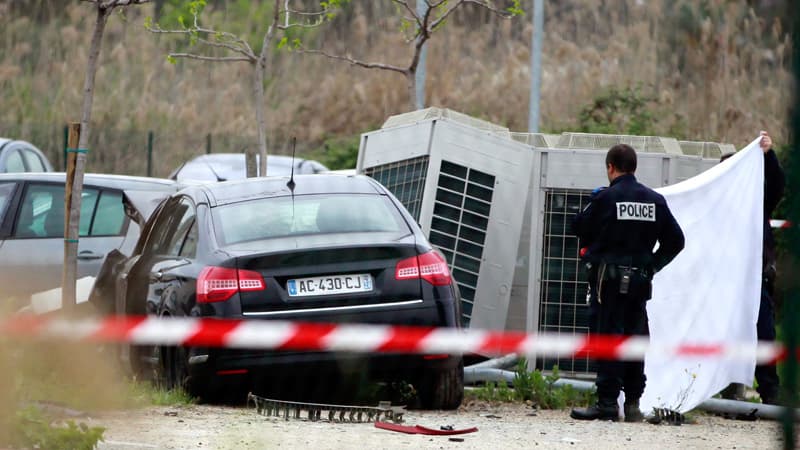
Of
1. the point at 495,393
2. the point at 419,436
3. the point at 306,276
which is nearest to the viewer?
the point at 419,436

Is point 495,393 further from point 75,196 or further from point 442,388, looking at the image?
point 75,196

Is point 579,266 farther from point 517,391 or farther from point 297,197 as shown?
point 297,197

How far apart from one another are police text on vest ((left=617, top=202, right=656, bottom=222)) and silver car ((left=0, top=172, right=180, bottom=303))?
4605 millimetres

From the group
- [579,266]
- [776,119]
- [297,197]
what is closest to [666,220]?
[579,266]

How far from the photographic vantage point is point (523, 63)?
1260 inches

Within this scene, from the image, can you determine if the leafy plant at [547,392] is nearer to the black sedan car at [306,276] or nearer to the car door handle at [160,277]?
the black sedan car at [306,276]

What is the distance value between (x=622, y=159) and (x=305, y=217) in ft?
6.44

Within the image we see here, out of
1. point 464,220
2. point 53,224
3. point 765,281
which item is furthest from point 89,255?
point 765,281

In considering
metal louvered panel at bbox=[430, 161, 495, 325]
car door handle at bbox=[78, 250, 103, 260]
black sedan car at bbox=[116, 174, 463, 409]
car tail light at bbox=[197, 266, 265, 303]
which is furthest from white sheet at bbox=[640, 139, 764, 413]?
car door handle at bbox=[78, 250, 103, 260]

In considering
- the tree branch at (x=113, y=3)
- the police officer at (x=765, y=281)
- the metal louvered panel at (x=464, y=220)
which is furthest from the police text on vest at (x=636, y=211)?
the tree branch at (x=113, y=3)

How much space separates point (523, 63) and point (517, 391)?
2341 centimetres

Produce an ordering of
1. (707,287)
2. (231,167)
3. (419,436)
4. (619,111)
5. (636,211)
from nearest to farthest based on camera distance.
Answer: (419,436) → (636,211) → (707,287) → (231,167) → (619,111)

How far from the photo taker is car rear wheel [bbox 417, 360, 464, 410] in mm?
8305

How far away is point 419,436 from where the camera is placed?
7.21m
